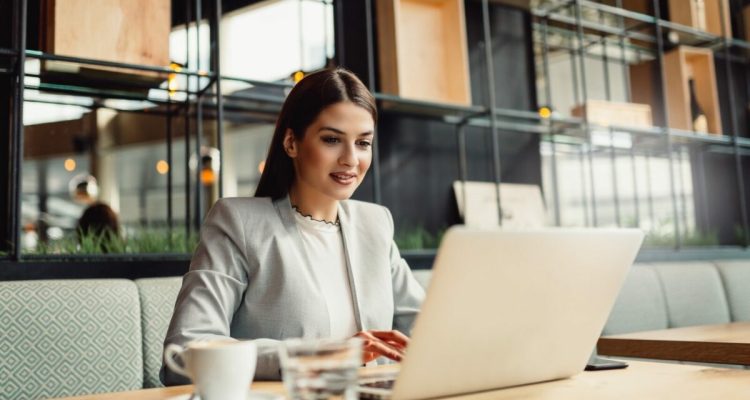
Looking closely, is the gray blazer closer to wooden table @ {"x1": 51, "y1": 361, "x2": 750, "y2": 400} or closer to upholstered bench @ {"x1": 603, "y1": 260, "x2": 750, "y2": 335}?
wooden table @ {"x1": 51, "y1": 361, "x2": 750, "y2": 400}

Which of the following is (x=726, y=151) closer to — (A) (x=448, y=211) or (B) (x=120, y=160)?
(A) (x=448, y=211)

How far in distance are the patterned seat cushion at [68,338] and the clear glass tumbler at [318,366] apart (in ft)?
3.86

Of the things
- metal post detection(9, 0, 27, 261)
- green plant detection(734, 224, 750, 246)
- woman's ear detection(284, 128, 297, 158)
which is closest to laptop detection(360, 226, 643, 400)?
woman's ear detection(284, 128, 297, 158)

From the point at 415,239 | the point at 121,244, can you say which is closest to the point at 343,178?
the point at 121,244

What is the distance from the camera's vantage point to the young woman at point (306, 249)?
1.29 meters

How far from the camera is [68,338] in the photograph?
1.62m

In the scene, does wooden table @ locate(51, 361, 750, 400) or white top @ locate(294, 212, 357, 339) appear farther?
white top @ locate(294, 212, 357, 339)

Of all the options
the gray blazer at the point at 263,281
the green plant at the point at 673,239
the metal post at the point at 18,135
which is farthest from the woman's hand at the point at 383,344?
the green plant at the point at 673,239

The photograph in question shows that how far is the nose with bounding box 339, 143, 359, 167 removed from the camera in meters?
1.43

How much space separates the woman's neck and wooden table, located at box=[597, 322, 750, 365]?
0.69m

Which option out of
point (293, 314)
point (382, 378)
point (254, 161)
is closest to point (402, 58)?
point (293, 314)

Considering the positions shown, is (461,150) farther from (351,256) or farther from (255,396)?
(255,396)

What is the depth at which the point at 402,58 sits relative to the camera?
10.9ft

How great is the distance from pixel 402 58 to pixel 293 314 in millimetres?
2205
